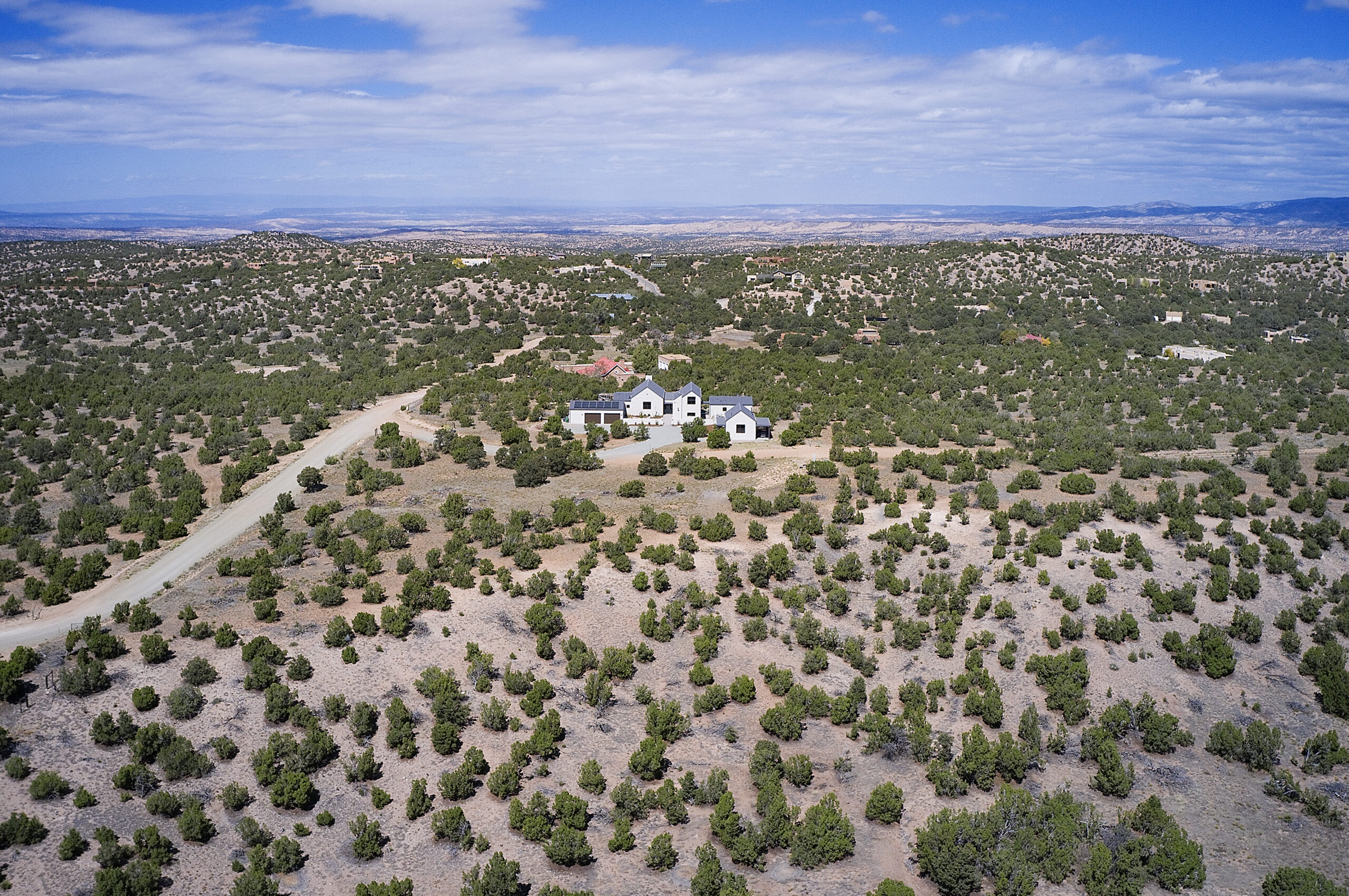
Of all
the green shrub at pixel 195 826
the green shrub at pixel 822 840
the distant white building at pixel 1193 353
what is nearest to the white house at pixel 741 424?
the green shrub at pixel 822 840

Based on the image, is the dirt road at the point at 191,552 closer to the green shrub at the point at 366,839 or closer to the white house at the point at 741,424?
the green shrub at the point at 366,839

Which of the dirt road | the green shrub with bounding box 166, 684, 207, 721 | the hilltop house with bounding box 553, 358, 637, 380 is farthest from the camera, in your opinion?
the hilltop house with bounding box 553, 358, 637, 380

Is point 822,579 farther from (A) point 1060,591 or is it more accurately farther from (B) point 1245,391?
(B) point 1245,391

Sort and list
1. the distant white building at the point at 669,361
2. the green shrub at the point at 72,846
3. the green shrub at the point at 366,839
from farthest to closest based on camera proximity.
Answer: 1. the distant white building at the point at 669,361
2. the green shrub at the point at 366,839
3. the green shrub at the point at 72,846

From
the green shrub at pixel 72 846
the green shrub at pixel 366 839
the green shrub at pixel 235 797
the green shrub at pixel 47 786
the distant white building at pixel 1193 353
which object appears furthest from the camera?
the distant white building at pixel 1193 353

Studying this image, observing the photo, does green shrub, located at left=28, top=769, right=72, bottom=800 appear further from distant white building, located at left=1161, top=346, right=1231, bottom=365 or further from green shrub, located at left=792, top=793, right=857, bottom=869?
distant white building, located at left=1161, top=346, right=1231, bottom=365

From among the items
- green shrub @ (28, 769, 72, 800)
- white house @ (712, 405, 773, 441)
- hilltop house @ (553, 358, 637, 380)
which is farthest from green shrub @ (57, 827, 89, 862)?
hilltop house @ (553, 358, 637, 380)

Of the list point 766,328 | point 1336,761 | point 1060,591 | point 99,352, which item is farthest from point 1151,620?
point 99,352

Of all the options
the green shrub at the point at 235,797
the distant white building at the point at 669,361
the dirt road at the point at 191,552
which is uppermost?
the distant white building at the point at 669,361
